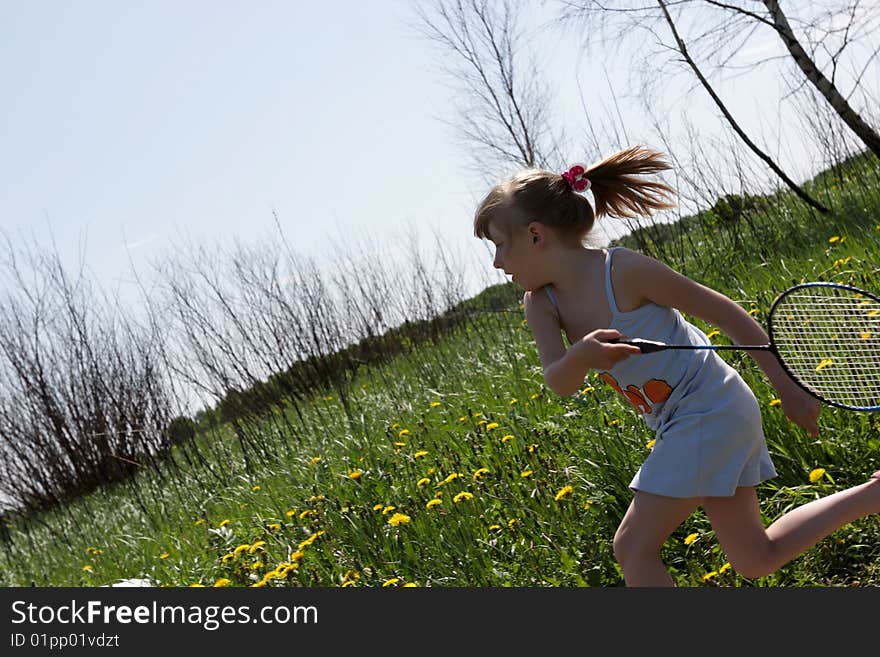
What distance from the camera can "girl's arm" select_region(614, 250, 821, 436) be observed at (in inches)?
90.7

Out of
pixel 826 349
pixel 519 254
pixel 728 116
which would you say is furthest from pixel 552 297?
pixel 728 116

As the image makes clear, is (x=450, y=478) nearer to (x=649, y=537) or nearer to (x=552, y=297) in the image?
(x=552, y=297)

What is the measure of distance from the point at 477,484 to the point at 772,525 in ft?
5.66

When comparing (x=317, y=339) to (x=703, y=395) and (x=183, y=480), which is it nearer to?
(x=183, y=480)

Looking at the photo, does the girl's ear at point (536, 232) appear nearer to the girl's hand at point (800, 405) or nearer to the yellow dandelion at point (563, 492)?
the girl's hand at point (800, 405)

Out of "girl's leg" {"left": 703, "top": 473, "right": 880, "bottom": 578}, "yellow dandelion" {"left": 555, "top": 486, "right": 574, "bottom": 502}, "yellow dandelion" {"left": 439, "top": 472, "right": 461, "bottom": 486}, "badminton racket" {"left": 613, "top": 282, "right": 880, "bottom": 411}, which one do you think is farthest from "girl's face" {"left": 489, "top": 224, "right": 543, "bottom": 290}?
"yellow dandelion" {"left": 439, "top": 472, "right": 461, "bottom": 486}

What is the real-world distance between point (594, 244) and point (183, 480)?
6035 millimetres

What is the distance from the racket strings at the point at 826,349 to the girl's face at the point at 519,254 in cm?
67

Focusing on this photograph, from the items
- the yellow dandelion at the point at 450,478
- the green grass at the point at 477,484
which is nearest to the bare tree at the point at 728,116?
the green grass at the point at 477,484

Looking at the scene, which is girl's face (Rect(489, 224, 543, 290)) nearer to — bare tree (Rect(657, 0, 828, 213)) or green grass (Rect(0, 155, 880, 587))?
green grass (Rect(0, 155, 880, 587))

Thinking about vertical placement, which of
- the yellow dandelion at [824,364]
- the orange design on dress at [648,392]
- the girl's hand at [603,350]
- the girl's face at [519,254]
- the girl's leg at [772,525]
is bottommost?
the girl's leg at [772,525]

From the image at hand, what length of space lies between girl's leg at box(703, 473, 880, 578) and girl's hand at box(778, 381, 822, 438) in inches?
8.2

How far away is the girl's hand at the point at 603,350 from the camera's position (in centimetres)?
202

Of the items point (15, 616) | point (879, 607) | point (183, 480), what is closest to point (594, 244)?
point (879, 607)
